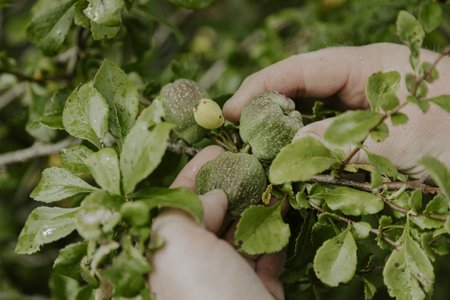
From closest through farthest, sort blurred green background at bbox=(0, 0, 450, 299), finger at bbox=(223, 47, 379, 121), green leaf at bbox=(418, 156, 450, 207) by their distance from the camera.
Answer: green leaf at bbox=(418, 156, 450, 207) → finger at bbox=(223, 47, 379, 121) → blurred green background at bbox=(0, 0, 450, 299)

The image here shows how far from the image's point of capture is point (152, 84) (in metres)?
1.39

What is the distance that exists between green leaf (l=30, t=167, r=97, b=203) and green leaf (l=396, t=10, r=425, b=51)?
64cm

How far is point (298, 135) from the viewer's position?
109cm

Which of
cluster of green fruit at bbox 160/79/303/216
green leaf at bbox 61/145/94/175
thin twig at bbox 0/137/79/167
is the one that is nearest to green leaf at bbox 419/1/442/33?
cluster of green fruit at bbox 160/79/303/216

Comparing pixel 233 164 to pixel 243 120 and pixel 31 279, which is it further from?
pixel 31 279

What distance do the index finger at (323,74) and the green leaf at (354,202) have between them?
394 mm

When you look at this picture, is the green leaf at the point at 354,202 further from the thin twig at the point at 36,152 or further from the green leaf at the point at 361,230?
the thin twig at the point at 36,152

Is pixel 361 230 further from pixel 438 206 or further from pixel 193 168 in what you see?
pixel 193 168

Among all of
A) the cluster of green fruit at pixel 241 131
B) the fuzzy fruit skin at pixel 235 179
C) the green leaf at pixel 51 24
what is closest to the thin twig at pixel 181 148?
the cluster of green fruit at pixel 241 131

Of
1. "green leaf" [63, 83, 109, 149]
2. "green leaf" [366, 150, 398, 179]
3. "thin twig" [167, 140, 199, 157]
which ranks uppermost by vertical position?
"green leaf" [63, 83, 109, 149]

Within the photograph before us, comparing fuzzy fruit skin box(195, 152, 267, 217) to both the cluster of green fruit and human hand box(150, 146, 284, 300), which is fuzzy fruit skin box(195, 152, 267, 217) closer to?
the cluster of green fruit

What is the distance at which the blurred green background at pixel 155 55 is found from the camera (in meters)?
1.53

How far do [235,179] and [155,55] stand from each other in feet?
4.49

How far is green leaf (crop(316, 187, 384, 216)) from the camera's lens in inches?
39.8
